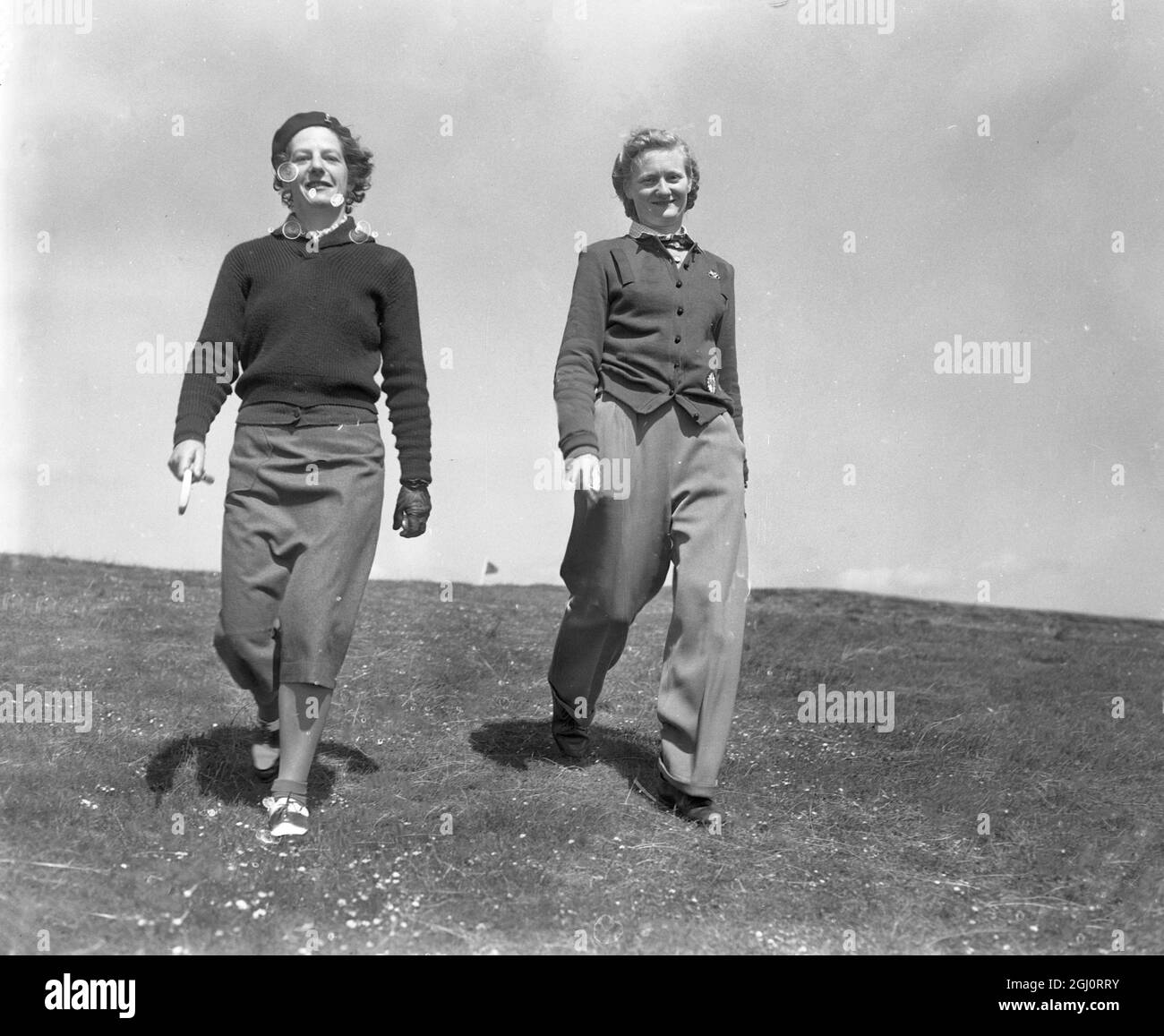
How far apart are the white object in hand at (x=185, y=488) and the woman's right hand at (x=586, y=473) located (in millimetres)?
1583

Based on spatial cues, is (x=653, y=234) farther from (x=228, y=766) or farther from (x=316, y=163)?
(x=228, y=766)

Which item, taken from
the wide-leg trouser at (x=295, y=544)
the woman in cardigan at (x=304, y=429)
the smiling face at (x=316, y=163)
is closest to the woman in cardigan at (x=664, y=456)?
the woman in cardigan at (x=304, y=429)

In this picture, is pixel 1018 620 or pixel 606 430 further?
pixel 1018 620

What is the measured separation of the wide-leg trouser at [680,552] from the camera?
506cm

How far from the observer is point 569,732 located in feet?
19.4

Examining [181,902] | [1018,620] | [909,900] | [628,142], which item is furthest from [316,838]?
[1018,620]

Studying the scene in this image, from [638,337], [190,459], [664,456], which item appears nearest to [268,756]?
[190,459]

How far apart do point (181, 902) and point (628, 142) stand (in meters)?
3.85

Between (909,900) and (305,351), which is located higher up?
(305,351)

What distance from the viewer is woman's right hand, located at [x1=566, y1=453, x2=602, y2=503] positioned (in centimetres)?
494

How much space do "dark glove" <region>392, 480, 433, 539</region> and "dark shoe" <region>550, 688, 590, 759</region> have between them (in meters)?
1.43

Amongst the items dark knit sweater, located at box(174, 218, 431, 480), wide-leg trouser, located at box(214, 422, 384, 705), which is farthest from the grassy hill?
dark knit sweater, located at box(174, 218, 431, 480)

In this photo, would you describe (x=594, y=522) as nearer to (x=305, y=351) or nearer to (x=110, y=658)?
(x=305, y=351)

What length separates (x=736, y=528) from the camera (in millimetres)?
5184
